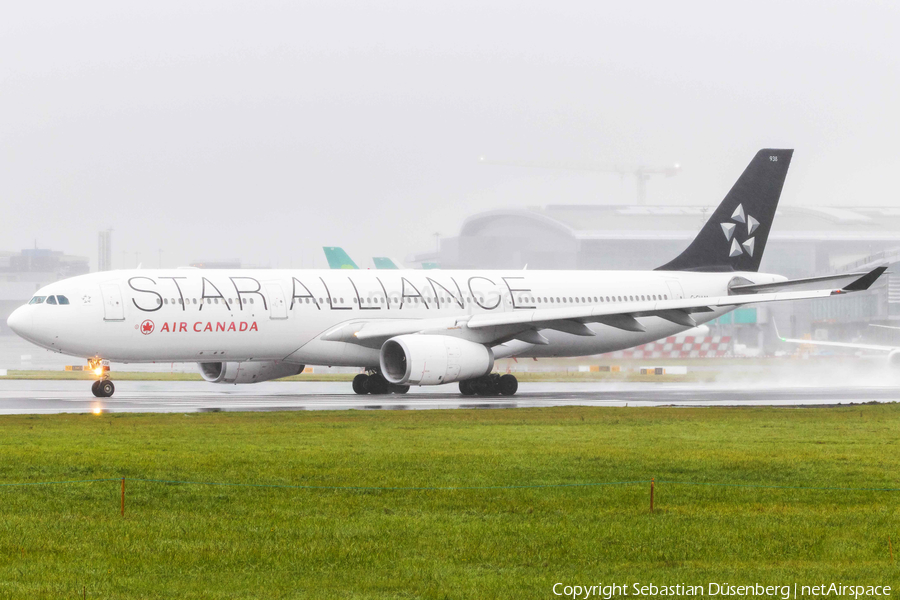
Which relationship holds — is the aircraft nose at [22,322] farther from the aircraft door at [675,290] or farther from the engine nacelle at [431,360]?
the aircraft door at [675,290]

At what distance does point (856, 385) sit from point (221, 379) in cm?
2367

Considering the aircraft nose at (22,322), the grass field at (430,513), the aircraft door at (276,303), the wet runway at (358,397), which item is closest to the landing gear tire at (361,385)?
the wet runway at (358,397)

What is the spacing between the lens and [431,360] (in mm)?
32781

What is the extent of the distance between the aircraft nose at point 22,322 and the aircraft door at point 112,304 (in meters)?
1.93

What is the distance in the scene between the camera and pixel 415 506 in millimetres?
13281

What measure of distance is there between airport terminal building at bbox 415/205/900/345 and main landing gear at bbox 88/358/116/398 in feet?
298

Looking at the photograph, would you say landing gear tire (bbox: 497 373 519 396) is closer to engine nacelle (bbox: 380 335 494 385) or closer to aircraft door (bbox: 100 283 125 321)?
engine nacelle (bbox: 380 335 494 385)

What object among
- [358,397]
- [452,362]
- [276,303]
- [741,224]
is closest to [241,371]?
[276,303]

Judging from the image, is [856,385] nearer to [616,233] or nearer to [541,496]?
[541,496]

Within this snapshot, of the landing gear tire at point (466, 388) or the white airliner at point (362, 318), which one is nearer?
the white airliner at point (362, 318)

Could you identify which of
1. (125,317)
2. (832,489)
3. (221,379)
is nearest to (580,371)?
(221,379)

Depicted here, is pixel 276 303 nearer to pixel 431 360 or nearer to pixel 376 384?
pixel 431 360

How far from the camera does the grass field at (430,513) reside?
984 cm

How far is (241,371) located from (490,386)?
7.72 metres
